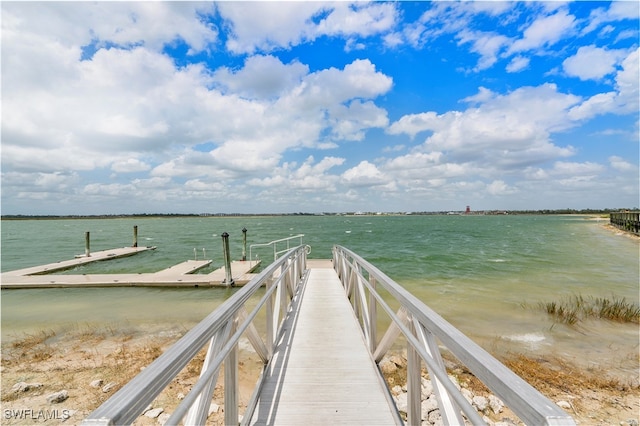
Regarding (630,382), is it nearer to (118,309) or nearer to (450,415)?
(450,415)

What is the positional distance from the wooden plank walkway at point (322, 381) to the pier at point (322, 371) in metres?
0.01

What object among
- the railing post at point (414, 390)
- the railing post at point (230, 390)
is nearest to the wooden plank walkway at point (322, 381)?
the railing post at point (414, 390)

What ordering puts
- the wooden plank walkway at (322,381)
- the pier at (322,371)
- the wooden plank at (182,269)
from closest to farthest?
the pier at (322,371) < the wooden plank walkway at (322,381) < the wooden plank at (182,269)

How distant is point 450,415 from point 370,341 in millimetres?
2229

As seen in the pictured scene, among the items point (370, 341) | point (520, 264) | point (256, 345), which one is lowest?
point (520, 264)

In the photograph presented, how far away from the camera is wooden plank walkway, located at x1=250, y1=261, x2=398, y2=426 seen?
2590 millimetres

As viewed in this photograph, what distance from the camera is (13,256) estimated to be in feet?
A: 86.2

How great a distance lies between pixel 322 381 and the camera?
315cm

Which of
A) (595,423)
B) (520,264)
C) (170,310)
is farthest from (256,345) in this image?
(520,264)

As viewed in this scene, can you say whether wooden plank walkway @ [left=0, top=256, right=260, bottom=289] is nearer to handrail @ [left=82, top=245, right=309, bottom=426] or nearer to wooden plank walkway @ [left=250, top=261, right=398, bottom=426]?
wooden plank walkway @ [left=250, top=261, right=398, bottom=426]

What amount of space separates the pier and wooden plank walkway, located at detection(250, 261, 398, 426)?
0.01 metres

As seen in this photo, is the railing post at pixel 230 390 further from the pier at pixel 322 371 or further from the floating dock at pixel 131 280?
the floating dock at pixel 131 280

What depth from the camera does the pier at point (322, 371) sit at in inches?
44.9

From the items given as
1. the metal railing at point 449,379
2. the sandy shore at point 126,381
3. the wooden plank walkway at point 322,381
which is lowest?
the sandy shore at point 126,381
